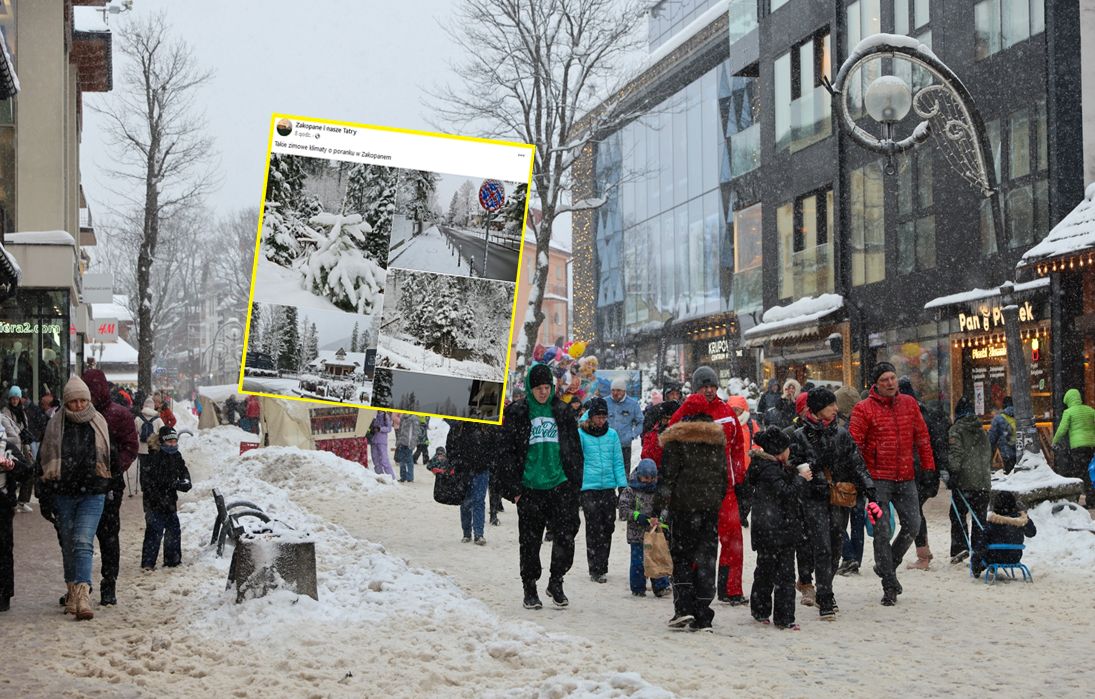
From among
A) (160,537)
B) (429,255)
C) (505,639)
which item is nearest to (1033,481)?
(429,255)

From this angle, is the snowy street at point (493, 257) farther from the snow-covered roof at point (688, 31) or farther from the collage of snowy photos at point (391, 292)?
the snow-covered roof at point (688, 31)

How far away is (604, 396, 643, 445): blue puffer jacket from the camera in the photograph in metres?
15.2

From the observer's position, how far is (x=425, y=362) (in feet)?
29.0

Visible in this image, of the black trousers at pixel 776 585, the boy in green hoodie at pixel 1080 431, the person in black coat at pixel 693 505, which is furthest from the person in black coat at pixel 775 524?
the boy in green hoodie at pixel 1080 431

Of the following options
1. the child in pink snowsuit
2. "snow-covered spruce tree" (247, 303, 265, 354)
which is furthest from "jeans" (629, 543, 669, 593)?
the child in pink snowsuit

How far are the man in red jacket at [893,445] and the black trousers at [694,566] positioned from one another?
210 cm

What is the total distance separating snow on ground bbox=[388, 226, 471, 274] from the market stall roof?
837 inches

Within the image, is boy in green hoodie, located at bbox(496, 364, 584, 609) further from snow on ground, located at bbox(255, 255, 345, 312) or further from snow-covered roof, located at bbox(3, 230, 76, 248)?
snow-covered roof, located at bbox(3, 230, 76, 248)

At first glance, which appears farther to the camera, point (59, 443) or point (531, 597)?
point (531, 597)

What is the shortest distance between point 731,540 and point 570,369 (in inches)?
263

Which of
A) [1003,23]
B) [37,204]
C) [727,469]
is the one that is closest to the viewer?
[727,469]

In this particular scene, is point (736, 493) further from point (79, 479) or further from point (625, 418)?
point (625, 418)

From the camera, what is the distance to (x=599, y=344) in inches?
2282

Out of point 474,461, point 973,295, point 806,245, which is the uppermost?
point 806,245
